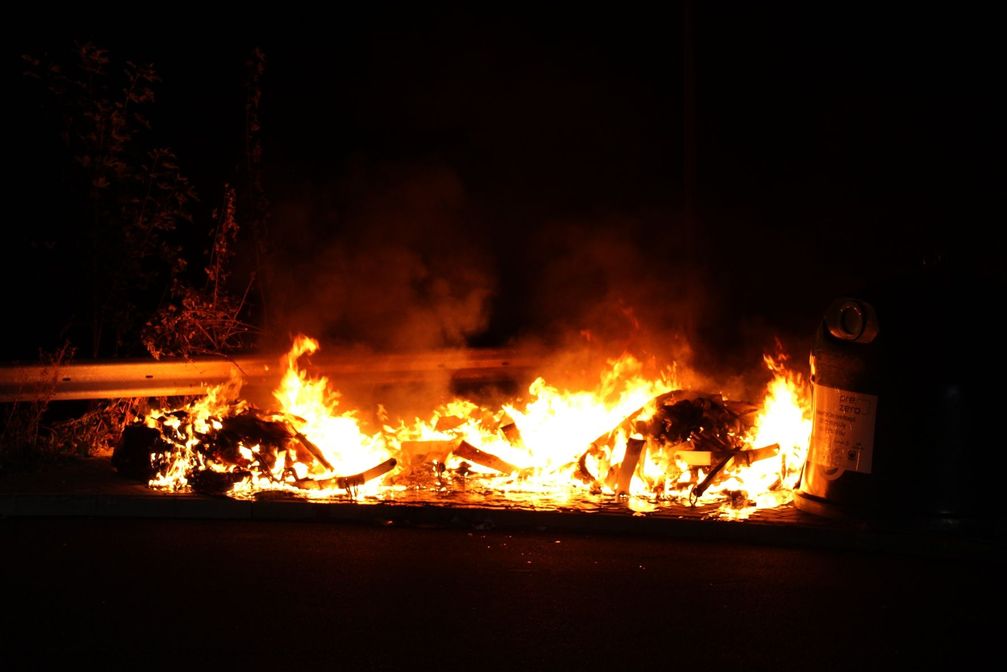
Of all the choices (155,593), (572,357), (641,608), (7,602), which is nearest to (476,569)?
(641,608)

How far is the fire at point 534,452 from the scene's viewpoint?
8.45 metres

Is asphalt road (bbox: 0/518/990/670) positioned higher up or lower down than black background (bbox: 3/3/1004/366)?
lower down

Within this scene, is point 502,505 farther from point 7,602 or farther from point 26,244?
point 26,244

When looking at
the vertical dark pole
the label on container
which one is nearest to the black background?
the vertical dark pole

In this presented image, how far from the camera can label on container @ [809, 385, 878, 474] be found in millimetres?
7527

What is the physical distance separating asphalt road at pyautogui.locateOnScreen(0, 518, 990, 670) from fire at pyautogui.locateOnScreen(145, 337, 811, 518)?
0.94 m

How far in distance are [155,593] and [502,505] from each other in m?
2.55

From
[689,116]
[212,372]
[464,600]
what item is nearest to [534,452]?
[212,372]

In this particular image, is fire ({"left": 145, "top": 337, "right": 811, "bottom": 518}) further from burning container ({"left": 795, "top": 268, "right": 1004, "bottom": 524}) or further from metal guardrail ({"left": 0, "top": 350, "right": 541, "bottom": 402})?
burning container ({"left": 795, "top": 268, "right": 1004, "bottom": 524})

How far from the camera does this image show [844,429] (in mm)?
7664

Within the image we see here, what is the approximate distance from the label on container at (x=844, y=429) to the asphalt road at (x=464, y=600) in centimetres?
71

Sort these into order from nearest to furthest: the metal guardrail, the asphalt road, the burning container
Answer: the asphalt road → the burning container → the metal guardrail

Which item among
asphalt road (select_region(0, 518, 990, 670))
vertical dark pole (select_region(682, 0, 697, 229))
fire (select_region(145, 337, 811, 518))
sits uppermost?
vertical dark pole (select_region(682, 0, 697, 229))

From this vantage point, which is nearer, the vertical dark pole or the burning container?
the burning container
